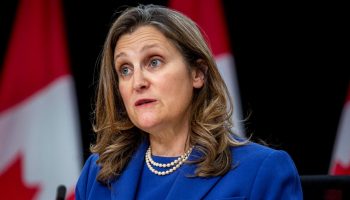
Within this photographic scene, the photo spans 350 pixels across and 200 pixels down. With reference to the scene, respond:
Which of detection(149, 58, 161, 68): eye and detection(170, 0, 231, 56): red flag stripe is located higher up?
detection(149, 58, 161, 68): eye

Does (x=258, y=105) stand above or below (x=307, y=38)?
below

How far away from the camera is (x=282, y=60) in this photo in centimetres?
322

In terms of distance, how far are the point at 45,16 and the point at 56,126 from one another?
0.60 m

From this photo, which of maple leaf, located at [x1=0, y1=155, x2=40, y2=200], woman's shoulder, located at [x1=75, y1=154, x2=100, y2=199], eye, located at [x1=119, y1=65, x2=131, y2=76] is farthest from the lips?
maple leaf, located at [x1=0, y1=155, x2=40, y2=200]

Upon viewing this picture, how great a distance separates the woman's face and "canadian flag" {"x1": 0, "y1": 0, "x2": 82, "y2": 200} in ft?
5.19

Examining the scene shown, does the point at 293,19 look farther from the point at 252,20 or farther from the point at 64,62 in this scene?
the point at 64,62

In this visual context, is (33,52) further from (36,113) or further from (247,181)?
(247,181)

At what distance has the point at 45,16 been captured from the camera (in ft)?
11.0

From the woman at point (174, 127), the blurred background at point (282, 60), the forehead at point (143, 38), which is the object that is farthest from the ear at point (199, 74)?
the blurred background at point (282, 60)

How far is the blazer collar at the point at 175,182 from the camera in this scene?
1.69m

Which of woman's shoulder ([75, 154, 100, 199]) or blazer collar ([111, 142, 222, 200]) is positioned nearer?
blazer collar ([111, 142, 222, 200])

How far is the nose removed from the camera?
1.71 m

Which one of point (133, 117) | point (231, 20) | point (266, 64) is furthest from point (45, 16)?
point (133, 117)

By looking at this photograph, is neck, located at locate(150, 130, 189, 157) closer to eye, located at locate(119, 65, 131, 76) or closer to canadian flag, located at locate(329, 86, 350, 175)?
eye, located at locate(119, 65, 131, 76)
